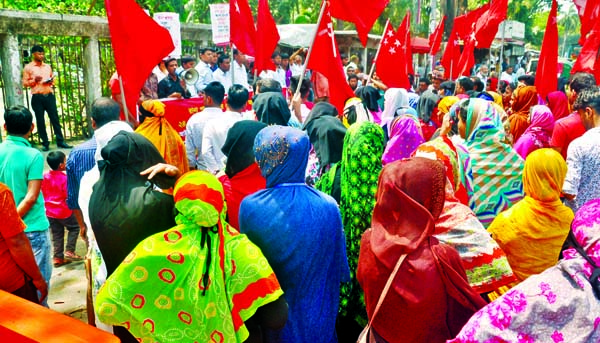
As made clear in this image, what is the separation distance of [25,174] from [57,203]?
1630 millimetres

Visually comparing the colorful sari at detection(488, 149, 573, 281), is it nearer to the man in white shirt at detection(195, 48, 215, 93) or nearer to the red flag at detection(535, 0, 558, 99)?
the red flag at detection(535, 0, 558, 99)

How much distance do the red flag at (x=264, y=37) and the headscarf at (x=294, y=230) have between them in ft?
12.8

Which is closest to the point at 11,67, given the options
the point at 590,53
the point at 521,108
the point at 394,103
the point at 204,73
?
the point at 204,73

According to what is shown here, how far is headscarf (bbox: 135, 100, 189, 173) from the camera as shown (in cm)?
402

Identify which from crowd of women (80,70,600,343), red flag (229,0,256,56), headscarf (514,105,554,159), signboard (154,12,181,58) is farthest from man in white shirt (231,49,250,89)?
crowd of women (80,70,600,343)

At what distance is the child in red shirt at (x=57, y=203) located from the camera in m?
4.91

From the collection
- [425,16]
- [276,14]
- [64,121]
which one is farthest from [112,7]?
[425,16]

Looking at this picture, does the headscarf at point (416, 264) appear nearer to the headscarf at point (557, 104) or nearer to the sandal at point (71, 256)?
the sandal at point (71, 256)

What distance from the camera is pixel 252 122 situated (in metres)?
3.45

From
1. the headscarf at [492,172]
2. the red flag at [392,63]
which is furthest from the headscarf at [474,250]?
the red flag at [392,63]

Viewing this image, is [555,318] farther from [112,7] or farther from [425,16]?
[425,16]

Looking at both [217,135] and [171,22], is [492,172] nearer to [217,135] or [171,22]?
[217,135]

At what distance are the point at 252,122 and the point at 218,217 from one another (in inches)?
54.4

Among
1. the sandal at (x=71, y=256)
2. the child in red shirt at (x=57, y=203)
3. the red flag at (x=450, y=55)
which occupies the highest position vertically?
the red flag at (x=450, y=55)
